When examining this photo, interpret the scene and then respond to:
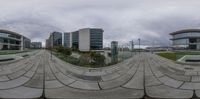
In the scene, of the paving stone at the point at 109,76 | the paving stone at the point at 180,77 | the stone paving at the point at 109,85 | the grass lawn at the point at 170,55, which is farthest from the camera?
the grass lawn at the point at 170,55

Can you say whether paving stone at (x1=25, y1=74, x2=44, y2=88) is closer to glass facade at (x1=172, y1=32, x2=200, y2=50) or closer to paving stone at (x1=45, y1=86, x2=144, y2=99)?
paving stone at (x1=45, y1=86, x2=144, y2=99)

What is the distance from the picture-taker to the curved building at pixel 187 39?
4.80m

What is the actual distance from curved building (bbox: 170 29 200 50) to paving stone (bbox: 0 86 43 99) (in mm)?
4168

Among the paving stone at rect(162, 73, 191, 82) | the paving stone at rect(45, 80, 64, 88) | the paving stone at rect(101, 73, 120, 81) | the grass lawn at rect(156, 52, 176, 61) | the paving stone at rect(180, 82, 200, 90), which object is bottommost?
the paving stone at rect(180, 82, 200, 90)

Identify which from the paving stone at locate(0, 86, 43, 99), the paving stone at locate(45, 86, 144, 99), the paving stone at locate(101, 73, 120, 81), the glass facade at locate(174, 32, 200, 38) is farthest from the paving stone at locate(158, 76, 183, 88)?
the paving stone at locate(0, 86, 43, 99)

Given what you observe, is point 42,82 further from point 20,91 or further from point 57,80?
point 20,91

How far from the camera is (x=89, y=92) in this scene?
10.3 feet

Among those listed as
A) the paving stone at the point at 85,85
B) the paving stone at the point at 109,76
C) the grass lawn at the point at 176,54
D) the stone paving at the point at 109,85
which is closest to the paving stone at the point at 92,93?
the stone paving at the point at 109,85

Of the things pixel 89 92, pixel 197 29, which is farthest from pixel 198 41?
pixel 89 92

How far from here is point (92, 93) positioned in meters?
3.12

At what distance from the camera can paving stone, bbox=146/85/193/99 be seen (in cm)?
307

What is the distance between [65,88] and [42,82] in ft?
2.99

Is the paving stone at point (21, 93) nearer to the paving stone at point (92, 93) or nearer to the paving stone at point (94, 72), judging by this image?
the paving stone at point (92, 93)

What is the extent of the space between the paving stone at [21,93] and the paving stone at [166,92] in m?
2.30
